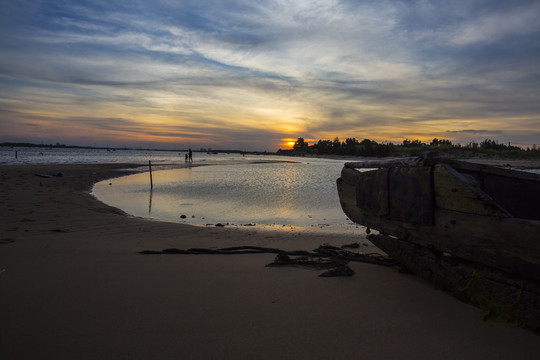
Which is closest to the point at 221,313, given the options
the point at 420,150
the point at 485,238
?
the point at 485,238

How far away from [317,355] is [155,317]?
1291mm

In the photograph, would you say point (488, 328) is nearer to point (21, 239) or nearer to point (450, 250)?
point (450, 250)

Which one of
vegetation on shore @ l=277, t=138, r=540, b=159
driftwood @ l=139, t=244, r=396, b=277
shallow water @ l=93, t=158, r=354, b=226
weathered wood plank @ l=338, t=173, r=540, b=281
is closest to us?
weathered wood plank @ l=338, t=173, r=540, b=281

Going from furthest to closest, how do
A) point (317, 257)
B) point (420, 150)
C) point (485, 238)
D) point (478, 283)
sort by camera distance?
point (420, 150) → point (317, 257) → point (478, 283) → point (485, 238)

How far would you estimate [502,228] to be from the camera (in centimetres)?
220

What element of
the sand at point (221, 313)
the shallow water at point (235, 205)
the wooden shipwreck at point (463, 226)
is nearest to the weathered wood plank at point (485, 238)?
the wooden shipwreck at point (463, 226)

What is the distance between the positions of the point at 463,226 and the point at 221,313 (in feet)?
6.76

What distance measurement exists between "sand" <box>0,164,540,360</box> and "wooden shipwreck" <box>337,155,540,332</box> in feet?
0.67

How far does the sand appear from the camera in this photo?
81.0 inches

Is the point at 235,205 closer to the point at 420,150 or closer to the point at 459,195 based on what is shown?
the point at 459,195

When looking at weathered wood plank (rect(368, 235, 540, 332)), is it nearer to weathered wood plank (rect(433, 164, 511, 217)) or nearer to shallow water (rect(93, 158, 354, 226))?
weathered wood plank (rect(433, 164, 511, 217))

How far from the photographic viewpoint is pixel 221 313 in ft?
8.37

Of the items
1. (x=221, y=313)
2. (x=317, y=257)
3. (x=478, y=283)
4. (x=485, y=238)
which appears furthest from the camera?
(x=317, y=257)

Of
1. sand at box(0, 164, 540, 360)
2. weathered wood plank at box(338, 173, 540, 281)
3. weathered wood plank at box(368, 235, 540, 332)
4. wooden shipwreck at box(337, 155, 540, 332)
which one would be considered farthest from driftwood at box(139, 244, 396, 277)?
weathered wood plank at box(338, 173, 540, 281)
